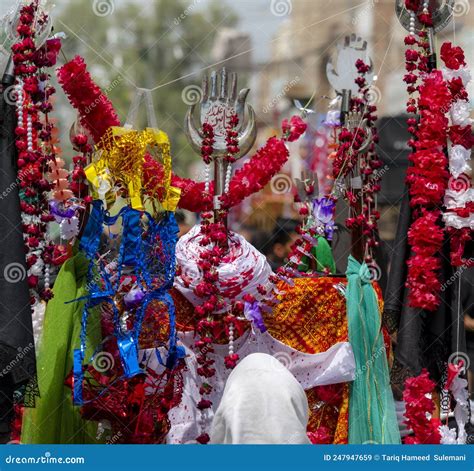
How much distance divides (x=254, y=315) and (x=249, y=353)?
8.0 inches

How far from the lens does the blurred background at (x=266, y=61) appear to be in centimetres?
571

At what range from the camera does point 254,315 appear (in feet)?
12.9

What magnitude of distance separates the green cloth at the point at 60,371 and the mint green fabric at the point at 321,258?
4.16ft

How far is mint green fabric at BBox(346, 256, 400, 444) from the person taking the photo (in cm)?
404

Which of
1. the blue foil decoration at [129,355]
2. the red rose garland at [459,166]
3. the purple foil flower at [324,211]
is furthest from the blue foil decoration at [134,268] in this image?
the red rose garland at [459,166]

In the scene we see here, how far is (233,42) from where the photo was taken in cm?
897

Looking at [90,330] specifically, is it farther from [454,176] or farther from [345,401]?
[454,176]

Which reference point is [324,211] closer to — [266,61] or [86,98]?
[86,98]

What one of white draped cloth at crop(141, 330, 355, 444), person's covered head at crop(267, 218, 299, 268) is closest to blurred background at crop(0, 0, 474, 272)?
person's covered head at crop(267, 218, 299, 268)

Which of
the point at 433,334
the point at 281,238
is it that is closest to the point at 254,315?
the point at 433,334

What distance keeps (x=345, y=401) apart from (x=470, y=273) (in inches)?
48.1

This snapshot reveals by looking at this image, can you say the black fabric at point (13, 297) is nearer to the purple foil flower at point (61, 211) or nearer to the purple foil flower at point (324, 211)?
the purple foil flower at point (61, 211)

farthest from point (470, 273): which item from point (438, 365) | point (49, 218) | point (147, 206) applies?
point (49, 218)

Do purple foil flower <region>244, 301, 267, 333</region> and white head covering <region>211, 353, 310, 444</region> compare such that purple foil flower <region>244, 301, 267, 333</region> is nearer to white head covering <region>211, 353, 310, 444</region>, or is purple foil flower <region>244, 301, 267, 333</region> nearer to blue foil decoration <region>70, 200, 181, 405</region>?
blue foil decoration <region>70, 200, 181, 405</region>
